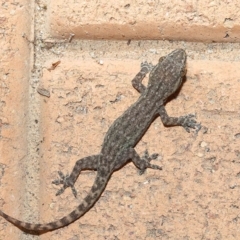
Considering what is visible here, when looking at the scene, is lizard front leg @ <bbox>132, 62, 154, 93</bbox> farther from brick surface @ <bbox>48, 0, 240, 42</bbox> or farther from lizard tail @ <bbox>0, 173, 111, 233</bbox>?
lizard tail @ <bbox>0, 173, 111, 233</bbox>

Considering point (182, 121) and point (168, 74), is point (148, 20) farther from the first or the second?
point (182, 121)

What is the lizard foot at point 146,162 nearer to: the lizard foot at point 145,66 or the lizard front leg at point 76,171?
the lizard front leg at point 76,171

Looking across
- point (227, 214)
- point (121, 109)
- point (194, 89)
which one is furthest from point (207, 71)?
point (227, 214)

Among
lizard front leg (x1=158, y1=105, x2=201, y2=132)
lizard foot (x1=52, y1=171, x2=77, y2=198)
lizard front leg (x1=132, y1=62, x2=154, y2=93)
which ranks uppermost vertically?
lizard front leg (x1=132, y1=62, x2=154, y2=93)

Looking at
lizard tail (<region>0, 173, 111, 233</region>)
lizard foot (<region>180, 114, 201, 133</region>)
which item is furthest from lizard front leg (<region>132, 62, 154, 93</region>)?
lizard tail (<region>0, 173, 111, 233</region>)

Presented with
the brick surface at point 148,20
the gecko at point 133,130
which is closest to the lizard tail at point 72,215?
the gecko at point 133,130

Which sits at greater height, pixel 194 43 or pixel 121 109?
pixel 194 43

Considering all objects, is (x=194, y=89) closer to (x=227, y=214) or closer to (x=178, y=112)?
(x=178, y=112)

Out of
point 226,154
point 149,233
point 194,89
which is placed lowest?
point 149,233
